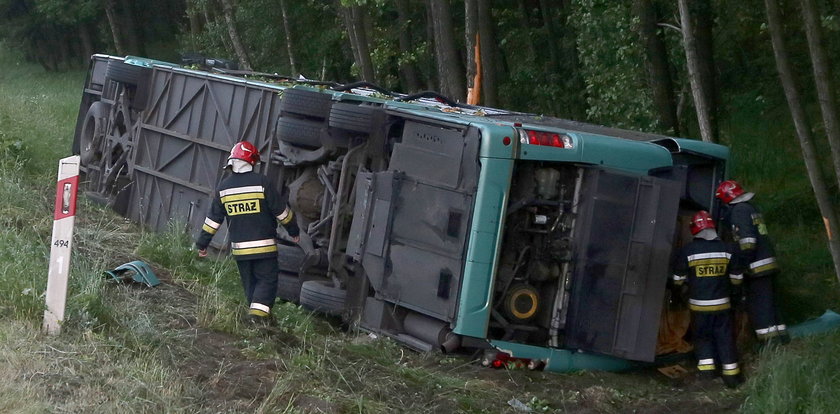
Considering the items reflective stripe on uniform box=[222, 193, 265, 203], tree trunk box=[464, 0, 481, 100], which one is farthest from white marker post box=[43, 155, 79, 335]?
tree trunk box=[464, 0, 481, 100]

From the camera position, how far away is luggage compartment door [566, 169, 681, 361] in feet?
25.2

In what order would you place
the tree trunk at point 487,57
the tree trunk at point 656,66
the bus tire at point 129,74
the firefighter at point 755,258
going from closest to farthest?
the firefighter at point 755,258, the bus tire at point 129,74, the tree trunk at point 656,66, the tree trunk at point 487,57

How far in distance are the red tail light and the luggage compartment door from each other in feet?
0.94

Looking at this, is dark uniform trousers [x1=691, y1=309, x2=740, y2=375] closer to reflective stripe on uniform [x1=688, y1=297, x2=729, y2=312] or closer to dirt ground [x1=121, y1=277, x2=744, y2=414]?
reflective stripe on uniform [x1=688, y1=297, x2=729, y2=312]

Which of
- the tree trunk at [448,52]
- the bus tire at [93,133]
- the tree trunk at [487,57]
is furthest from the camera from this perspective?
the tree trunk at [448,52]

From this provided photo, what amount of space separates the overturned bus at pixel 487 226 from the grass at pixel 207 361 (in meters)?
0.28

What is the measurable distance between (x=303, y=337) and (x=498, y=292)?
1462 millimetres

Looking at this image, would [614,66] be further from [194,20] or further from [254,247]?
[194,20]

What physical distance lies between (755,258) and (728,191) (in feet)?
1.88

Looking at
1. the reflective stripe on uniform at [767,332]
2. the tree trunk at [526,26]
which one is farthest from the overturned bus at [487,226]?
the tree trunk at [526,26]

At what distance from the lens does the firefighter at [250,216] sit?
321 inches

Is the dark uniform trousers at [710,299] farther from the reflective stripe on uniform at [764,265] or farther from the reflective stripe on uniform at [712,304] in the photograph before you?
the reflective stripe on uniform at [764,265]

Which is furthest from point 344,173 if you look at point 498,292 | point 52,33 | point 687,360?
point 52,33

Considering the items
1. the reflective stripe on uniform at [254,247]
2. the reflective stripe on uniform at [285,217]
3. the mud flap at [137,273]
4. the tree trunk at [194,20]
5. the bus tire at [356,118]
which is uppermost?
the tree trunk at [194,20]
